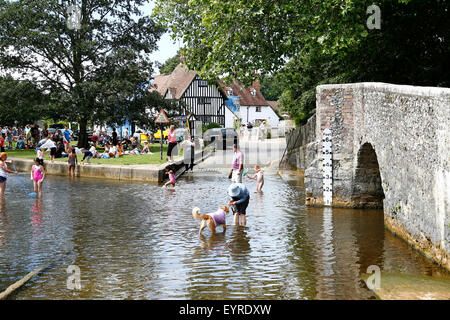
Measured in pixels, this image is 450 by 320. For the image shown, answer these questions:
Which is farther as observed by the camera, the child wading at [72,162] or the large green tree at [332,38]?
the child wading at [72,162]

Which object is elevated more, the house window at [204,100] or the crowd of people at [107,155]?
the house window at [204,100]

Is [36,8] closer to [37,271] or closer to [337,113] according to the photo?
[337,113]

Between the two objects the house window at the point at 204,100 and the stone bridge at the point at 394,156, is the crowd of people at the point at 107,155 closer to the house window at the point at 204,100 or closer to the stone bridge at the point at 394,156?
the stone bridge at the point at 394,156

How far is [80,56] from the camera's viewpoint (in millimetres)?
36469

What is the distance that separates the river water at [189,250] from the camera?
25.2ft

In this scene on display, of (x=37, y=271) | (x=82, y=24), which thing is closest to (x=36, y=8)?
(x=82, y=24)

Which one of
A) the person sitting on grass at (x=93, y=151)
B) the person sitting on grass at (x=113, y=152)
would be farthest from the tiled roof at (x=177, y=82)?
the person sitting on grass at (x=93, y=151)

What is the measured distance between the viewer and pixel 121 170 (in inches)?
897

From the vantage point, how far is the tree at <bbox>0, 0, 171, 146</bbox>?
34781mm

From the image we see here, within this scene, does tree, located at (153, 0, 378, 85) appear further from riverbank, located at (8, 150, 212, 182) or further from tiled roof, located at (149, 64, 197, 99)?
tiled roof, located at (149, 64, 197, 99)

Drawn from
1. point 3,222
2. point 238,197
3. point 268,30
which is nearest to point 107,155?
point 268,30

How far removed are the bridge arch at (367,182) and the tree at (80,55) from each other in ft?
74.6

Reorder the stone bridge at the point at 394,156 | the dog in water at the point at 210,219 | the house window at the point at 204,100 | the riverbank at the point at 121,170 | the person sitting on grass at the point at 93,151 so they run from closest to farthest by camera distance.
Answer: the stone bridge at the point at 394,156 → the dog in water at the point at 210,219 → the riverbank at the point at 121,170 → the person sitting on grass at the point at 93,151 → the house window at the point at 204,100

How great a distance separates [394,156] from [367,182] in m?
3.58
